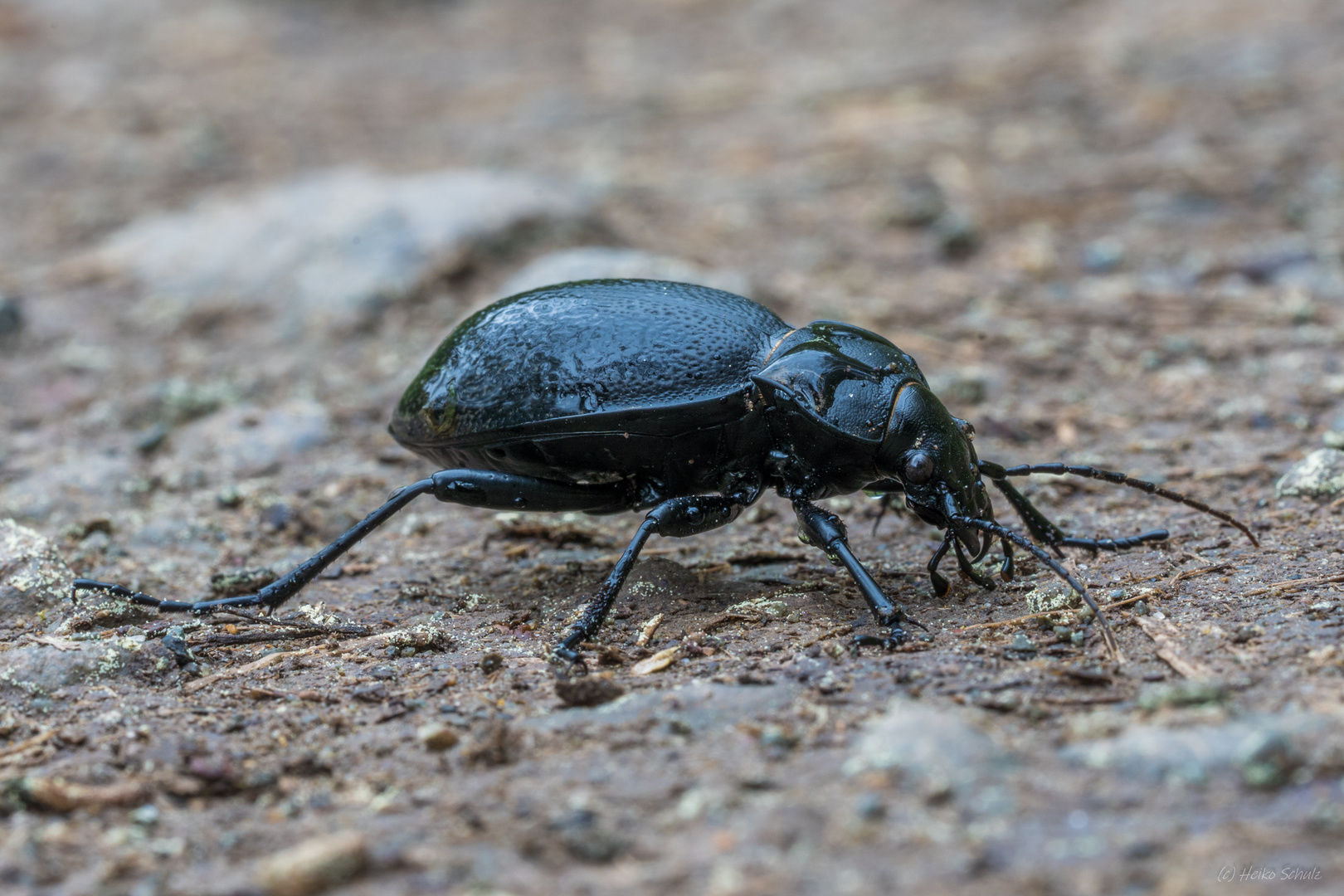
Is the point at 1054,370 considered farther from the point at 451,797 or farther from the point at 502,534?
the point at 451,797

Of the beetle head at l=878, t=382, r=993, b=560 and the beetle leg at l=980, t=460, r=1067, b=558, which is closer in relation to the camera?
the beetle head at l=878, t=382, r=993, b=560

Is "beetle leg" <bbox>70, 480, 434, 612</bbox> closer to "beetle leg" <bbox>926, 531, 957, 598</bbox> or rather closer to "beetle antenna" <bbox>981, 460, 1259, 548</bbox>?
"beetle leg" <bbox>926, 531, 957, 598</bbox>

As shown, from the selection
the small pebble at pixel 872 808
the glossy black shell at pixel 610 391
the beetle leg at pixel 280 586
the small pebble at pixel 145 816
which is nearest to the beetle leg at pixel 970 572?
the glossy black shell at pixel 610 391

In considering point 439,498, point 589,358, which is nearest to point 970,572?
point 589,358

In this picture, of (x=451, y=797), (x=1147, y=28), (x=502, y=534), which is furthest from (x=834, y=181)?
(x=451, y=797)

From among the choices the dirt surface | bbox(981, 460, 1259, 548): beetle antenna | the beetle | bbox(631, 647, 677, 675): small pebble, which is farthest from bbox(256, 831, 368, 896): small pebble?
bbox(981, 460, 1259, 548): beetle antenna

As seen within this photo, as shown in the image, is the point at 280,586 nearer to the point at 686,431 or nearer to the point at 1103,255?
the point at 686,431

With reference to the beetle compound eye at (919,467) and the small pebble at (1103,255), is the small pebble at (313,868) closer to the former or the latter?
the beetle compound eye at (919,467)
